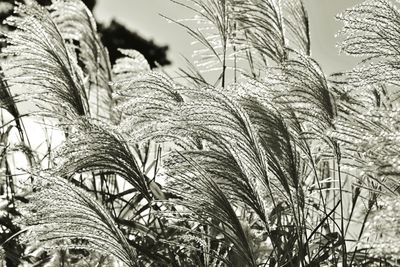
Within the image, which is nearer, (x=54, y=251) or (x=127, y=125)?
(x=127, y=125)

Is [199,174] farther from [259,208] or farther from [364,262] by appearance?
[364,262]

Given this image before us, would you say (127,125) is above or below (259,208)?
above

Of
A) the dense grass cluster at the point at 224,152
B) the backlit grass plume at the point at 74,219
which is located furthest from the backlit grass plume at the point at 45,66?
the backlit grass plume at the point at 74,219

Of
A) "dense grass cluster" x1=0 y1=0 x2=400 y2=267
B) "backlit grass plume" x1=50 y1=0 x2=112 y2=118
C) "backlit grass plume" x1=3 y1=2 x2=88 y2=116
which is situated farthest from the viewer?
"backlit grass plume" x1=50 y1=0 x2=112 y2=118

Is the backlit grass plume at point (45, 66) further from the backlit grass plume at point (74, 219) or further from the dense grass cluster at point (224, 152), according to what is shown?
the backlit grass plume at point (74, 219)

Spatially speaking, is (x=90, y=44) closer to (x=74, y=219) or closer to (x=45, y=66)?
(x=45, y=66)

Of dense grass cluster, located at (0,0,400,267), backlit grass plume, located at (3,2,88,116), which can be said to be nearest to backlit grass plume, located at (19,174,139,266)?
dense grass cluster, located at (0,0,400,267)

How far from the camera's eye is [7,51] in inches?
167

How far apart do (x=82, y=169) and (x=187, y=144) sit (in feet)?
1.88

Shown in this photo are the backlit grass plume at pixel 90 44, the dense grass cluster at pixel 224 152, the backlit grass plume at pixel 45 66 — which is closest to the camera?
the dense grass cluster at pixel 224 152

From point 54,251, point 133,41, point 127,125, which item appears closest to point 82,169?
point 127,125

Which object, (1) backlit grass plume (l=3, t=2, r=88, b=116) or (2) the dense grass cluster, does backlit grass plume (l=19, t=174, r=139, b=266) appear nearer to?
(2) the dense grass cluster

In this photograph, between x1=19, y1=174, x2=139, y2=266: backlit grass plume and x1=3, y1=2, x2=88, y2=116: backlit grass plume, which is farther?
x1=3, y1=2, x2=88, y2=116: backlit grass plume

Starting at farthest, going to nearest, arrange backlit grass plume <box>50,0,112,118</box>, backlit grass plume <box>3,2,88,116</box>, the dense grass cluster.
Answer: backlit grass plume <box>50,0,112,118</box>
backlit grass plume <box>3,2,88,116</box>
the dense grass cluster
